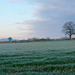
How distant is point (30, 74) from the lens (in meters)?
3.97

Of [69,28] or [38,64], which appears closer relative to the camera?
[38,64]

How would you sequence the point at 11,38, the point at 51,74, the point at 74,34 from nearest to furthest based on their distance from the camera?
the point at 51,74
the point at 11,38
the point at 74,34

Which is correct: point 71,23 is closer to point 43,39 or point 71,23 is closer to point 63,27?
point 63,27

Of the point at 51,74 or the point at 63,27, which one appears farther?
the point at 63,27

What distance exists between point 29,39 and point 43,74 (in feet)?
180

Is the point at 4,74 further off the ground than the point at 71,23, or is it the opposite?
the point at 71,23

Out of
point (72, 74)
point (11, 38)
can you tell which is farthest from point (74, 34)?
point (72, 74)

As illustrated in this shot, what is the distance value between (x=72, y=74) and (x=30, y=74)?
102 centimetres

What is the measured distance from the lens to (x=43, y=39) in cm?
5903

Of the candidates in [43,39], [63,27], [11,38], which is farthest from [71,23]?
[11,38]

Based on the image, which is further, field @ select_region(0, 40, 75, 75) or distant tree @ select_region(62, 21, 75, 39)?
distant tree @ select_region(62, 21, 75, 39)

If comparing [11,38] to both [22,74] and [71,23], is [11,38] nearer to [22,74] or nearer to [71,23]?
[71,23]

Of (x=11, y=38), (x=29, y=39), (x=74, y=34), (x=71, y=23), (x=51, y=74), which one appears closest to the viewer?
(x=51, y=74)

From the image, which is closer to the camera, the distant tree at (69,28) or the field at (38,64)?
the field at (38,64)
